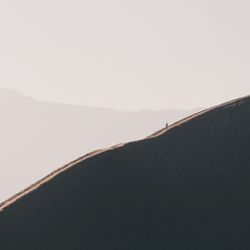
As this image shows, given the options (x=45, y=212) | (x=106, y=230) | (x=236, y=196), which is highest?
(x=45, y=212)

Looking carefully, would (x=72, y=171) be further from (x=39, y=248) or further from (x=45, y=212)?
(x=39, y=248)

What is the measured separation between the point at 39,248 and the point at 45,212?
190 inches

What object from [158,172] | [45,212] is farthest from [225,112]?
[45,212]

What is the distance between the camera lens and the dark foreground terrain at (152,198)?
63.8 metres

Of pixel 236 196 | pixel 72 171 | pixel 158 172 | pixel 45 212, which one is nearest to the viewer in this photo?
pixel 45 212

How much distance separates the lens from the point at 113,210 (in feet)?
223

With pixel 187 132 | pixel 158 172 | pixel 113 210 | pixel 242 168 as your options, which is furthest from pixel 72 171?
pixel 242 168

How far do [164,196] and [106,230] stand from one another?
9668mm

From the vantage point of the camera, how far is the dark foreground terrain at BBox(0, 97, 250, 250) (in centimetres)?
6375

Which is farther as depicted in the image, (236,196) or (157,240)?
(236,196)

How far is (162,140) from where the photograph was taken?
78.4m

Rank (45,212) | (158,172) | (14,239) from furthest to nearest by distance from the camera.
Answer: (158,172), (45,212), (14,239)

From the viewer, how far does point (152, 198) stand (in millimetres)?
71562

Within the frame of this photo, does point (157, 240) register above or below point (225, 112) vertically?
below
